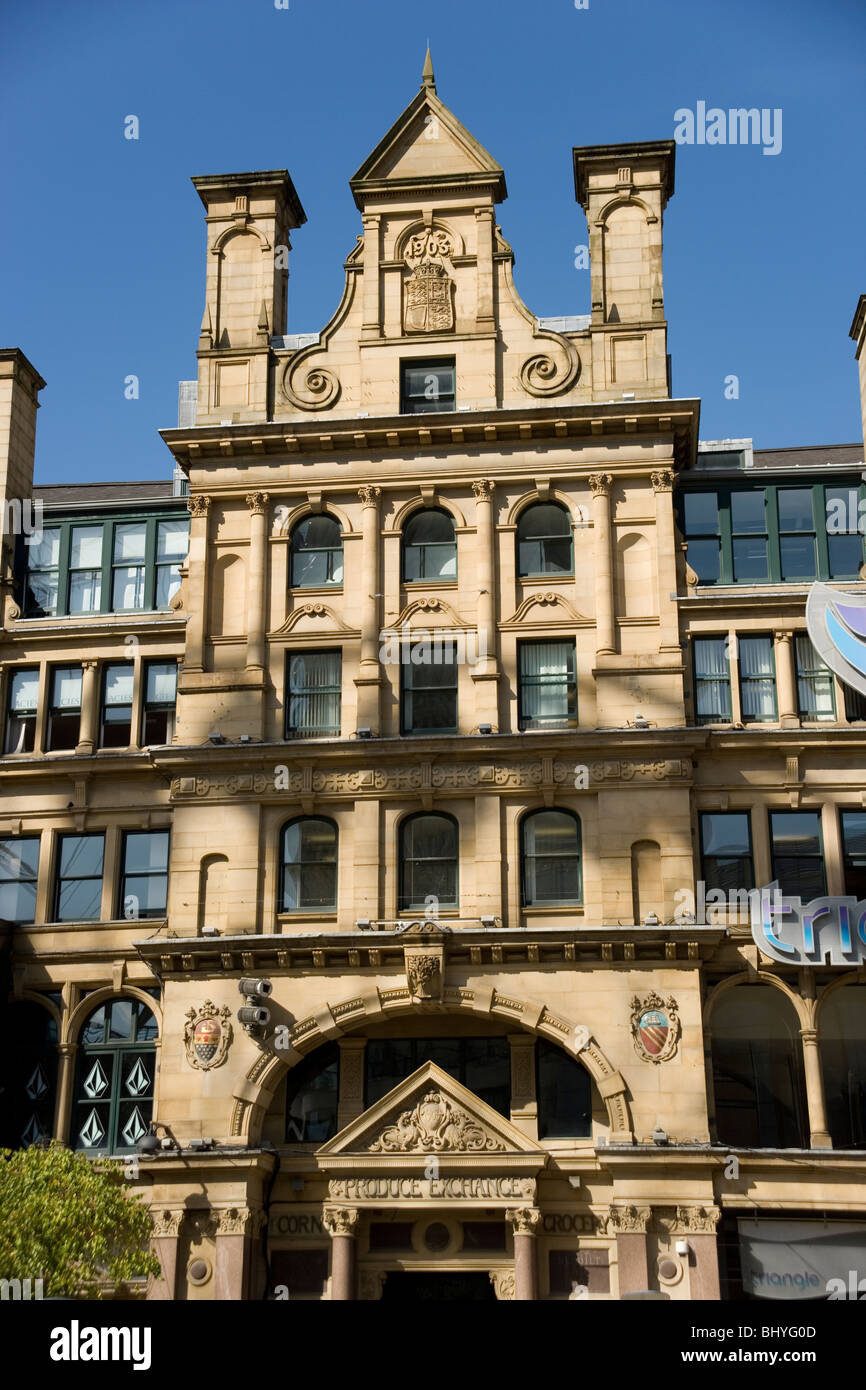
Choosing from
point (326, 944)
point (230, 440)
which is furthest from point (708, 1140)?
point (230, 440)

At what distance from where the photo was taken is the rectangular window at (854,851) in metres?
38.3

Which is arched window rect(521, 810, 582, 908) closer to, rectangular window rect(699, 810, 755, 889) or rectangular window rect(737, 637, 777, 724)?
rectangular window rect(699, 810, 755, 889)

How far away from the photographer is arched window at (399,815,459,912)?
3841 centimetres

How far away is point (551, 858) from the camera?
1513 inches

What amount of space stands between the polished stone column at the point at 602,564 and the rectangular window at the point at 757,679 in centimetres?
335

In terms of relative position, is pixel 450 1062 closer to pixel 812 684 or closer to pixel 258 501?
pixel 812 684

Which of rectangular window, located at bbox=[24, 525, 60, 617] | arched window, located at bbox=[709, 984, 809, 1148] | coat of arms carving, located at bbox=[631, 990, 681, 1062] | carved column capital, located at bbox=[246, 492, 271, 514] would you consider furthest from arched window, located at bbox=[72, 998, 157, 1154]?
arched window, located at bbox=[709, 984, 809, 1148]

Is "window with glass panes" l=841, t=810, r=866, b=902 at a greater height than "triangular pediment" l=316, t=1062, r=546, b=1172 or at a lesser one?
greater

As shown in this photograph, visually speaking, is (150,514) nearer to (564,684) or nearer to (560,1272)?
(564,684)

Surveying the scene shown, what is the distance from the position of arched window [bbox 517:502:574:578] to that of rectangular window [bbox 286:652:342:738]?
203 inches

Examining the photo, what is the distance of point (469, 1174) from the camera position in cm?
3581

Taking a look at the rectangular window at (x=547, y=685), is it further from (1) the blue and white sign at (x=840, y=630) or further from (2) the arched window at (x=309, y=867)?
(1) the blue and white sign at (x=840, y=630)

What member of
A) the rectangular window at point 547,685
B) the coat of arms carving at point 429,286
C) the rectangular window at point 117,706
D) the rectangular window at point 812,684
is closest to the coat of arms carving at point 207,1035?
the rectangular window at point 117,706

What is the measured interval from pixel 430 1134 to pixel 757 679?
43.1 feet
